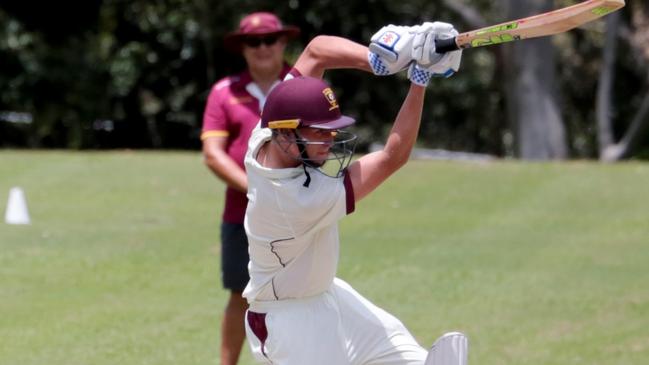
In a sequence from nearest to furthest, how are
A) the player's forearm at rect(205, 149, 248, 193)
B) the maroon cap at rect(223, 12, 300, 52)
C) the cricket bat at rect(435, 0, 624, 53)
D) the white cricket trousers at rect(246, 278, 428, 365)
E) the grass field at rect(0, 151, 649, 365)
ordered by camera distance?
the cricket bat at rect(435, 0, 624, 53), the white cricket trousers at rect(246, 278, 428, 365), the player's forearm at rect(205, 149, 248, 193), the maroon cap at rect(223, 12, 300, 52), the grass field at rect(0, 151, 649, 365)

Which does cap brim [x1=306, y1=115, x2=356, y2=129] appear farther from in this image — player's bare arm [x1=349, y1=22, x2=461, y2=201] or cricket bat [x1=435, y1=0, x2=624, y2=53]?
cricket bat [x1=435, y1=0, x2=624, y2=53]

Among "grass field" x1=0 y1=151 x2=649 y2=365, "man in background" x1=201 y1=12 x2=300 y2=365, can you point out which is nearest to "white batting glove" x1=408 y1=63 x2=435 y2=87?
"man in background" x1=201 y1=12 x2=300 y2=365

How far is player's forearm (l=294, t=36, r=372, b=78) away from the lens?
5263 millimetres

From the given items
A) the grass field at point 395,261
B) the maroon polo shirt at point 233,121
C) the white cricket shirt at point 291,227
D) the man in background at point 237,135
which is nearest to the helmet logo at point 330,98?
the white cricket shirt at point 291,227

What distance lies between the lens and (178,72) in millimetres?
26672

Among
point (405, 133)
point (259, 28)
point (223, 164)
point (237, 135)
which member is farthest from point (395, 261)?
point (405, 133)

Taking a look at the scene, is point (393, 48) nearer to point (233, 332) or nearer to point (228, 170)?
point (228, 170)

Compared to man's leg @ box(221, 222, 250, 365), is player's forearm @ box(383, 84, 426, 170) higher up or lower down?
higher up

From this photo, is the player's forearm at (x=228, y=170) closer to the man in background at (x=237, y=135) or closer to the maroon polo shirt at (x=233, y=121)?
the man in background at (x=237, y=135)

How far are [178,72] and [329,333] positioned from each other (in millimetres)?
22313

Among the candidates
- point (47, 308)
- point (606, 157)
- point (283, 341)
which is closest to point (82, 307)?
point (47, 308)

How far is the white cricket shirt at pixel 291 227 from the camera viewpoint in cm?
467

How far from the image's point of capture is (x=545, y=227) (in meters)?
12.8

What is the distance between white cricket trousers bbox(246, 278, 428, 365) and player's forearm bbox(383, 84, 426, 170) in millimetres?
602
